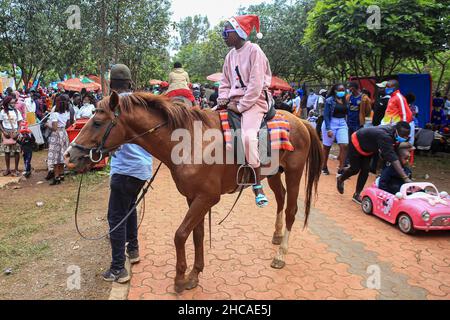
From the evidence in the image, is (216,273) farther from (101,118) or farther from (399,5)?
(399,5)

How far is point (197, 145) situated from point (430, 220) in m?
3.52

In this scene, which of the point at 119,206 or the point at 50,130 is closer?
the point at 119,206

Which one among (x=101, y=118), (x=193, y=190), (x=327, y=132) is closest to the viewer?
(x=101, y=118)

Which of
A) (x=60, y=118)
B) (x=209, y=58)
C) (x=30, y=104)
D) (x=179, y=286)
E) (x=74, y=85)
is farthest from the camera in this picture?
(x=209, y=58)

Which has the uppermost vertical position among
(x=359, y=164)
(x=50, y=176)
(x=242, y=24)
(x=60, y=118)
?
(x=242, y=24)

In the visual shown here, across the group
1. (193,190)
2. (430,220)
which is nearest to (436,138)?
(430,220)

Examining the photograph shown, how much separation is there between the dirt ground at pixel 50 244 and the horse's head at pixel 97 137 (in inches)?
55.4

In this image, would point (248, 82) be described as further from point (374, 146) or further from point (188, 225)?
point (374, 146)

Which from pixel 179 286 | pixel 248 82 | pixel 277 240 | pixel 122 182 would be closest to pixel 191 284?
pixel 179 286

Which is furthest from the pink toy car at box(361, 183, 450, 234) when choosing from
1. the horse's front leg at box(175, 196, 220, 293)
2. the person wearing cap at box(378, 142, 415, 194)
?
the horse's front leg at box(175, 196, 220, 293)

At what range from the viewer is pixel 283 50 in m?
21.9

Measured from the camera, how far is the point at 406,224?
198 inches

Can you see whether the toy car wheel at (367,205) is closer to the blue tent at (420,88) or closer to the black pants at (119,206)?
the black pants at (119,206)

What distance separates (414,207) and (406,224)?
31 cm
